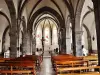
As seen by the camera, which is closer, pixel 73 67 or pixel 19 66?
pixel 73 67

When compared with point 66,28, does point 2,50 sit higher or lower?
lower

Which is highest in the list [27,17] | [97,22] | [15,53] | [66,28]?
[27,17]

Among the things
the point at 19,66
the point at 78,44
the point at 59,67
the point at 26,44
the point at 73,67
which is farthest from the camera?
the point at 26,44

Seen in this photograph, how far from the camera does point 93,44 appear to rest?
26.1 meters

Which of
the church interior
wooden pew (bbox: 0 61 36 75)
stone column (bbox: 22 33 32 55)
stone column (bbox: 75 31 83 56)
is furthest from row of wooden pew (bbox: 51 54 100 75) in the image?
stone column (bbox: 22 33 32 55)

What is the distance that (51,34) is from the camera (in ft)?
121

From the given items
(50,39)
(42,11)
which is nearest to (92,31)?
(42,11)

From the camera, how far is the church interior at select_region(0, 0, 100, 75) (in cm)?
738

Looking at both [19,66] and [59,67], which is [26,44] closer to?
[59,67]

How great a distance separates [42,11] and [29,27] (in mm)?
2821

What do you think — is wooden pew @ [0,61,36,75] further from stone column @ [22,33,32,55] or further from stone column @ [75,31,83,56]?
stone column @ [22,33,32,55]

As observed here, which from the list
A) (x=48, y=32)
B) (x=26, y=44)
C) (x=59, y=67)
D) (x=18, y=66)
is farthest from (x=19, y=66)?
(x=48, y=32)

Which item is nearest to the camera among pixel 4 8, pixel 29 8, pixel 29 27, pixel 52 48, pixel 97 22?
pixel 97 22

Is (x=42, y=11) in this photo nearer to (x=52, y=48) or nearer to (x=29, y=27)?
(x=29, y=27)
